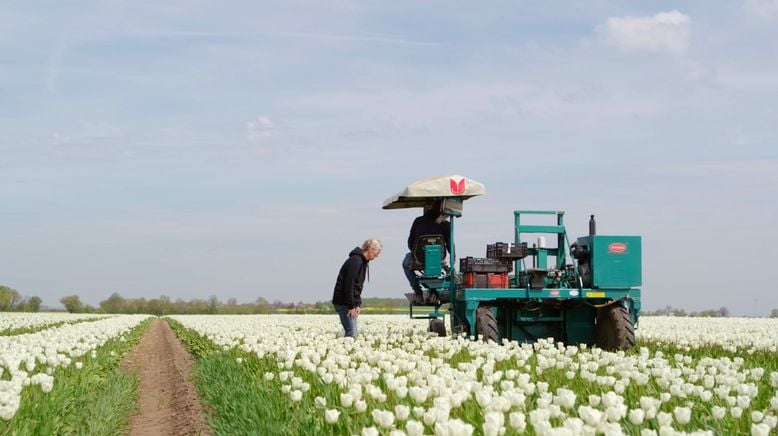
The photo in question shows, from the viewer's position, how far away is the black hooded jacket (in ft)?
58.7

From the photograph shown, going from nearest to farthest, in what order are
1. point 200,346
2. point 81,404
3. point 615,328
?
1. point 81,404
2. point 615,328
3. point 200,346

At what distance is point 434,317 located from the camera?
1952 centimetres

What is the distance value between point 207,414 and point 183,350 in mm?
12688

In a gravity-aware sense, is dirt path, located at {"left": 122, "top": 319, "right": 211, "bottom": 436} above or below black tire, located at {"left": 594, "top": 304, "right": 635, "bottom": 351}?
below

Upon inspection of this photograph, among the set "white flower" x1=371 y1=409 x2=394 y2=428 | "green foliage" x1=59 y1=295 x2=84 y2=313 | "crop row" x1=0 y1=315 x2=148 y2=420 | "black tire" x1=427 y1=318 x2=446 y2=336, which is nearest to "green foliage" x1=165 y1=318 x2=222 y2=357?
"crop row" x1=0 y1=315 x2=148 y2=420

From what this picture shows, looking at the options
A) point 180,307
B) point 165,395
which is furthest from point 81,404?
point 180,307

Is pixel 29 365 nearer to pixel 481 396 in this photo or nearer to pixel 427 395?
pixel 427 395

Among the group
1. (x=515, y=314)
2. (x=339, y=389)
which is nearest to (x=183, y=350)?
(x=515, y=314)

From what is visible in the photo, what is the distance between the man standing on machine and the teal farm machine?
118mm

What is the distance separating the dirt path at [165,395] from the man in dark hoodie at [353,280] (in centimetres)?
326

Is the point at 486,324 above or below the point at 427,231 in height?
below

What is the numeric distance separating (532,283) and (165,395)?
770 centimetres

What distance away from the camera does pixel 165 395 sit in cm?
1421

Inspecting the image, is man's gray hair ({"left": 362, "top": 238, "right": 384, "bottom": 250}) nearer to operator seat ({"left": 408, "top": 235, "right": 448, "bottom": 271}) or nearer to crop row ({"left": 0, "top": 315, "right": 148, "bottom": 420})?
operator seat ({"left": 408, "top": 235, "right": 448, "bottom": 271})
